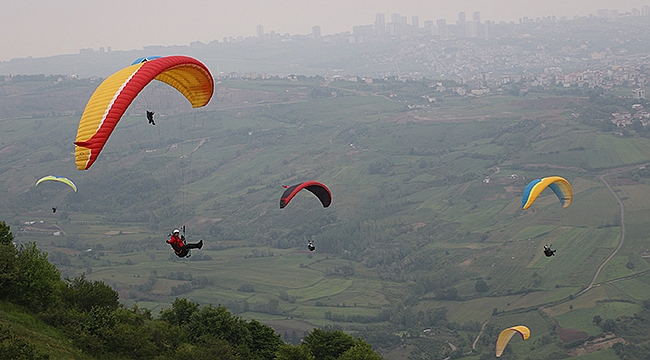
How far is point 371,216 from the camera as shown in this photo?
97625 mm

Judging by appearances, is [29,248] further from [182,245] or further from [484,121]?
[484,121]

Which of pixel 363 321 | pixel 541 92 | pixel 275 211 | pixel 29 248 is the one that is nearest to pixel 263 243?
pixel 275 211

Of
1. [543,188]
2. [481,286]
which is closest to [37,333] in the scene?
[543,188]

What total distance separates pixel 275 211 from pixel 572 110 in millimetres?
68558

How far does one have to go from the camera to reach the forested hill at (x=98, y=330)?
15531 mm

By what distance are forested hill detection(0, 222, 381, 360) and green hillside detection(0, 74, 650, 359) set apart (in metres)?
13.5

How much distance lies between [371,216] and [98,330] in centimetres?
8200

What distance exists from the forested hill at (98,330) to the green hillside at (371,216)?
13.5m

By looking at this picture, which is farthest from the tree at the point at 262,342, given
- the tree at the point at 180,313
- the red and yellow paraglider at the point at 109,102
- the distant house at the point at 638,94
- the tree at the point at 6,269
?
the distant house at the point at 638,94

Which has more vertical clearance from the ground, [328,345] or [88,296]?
[88,296]

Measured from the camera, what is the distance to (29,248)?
715 inches

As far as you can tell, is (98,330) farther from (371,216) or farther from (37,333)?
(371,216)

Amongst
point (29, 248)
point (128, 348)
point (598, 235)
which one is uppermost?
point (29, 248)

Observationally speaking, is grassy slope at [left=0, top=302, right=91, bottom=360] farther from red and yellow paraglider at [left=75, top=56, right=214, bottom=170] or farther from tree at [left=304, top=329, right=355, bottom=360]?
tree at [left=304, top=329, right=355, bottom=360]
